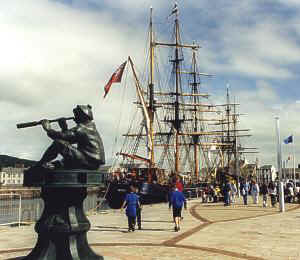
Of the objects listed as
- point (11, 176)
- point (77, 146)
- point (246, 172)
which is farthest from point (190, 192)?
point (11, 176)

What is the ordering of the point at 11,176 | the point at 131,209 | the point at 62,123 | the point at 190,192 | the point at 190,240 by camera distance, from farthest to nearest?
the point at 11,176, the point at 190,192, the point at 131,209, the point at 190,240, the point at 62,123

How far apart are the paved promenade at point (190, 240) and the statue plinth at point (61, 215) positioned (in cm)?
148

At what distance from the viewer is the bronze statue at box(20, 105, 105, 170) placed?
708 cm

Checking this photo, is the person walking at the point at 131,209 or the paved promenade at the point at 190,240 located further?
the person walking at the point at 131,209

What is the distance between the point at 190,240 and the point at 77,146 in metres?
5.32

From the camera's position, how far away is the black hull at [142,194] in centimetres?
3672

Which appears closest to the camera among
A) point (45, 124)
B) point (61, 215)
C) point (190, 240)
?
point (61, 215)

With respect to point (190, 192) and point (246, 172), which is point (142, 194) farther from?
point (246, 172)

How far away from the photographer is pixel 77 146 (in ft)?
24.1

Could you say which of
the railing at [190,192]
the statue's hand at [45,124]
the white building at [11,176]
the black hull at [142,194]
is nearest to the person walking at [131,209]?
the statue's hand at [45,124]

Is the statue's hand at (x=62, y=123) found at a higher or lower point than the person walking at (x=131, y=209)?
higher

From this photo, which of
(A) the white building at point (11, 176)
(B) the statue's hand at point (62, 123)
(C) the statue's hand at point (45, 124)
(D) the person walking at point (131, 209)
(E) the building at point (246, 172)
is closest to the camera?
(C) the statue's hand at point (45, 124)

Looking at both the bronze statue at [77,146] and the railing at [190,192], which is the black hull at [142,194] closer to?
the railing at [190,192]

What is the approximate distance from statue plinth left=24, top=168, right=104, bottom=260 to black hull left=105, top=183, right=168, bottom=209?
29.4 metres
